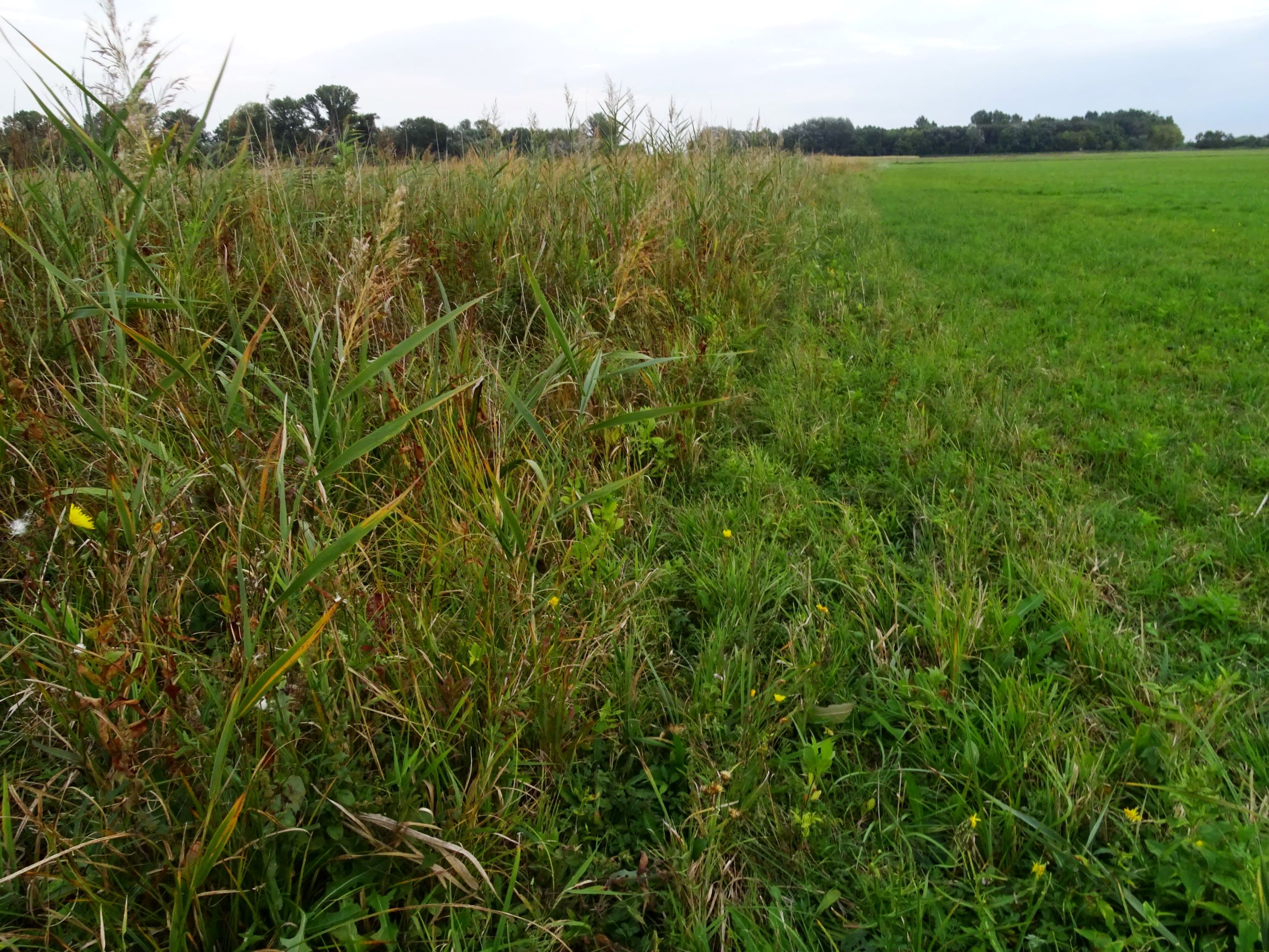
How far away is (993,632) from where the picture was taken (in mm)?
1870

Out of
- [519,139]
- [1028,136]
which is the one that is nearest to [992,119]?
[1028,136]

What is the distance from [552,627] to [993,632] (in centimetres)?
120

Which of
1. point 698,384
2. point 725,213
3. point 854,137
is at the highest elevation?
point 854,137

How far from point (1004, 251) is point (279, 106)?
7461 mm

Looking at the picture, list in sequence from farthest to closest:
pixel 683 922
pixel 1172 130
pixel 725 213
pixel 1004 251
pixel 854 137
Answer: pixel 1172 130, pixel 854 137, pixel 1004 251, pixel 725 213, pixel 683 922

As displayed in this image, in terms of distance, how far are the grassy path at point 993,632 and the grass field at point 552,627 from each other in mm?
14

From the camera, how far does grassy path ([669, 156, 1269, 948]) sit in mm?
1286

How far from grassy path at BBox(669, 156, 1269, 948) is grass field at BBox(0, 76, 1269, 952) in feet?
0.05

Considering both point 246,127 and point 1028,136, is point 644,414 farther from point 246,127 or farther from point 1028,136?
point 1028,136

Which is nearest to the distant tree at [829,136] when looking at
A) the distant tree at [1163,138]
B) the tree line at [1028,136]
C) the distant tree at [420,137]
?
the tree line at [1028,136]

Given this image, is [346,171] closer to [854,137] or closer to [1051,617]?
[1051,617]

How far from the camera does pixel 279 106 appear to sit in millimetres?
4172

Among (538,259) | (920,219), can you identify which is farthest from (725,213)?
(920,219)

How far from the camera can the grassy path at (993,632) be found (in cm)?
129
